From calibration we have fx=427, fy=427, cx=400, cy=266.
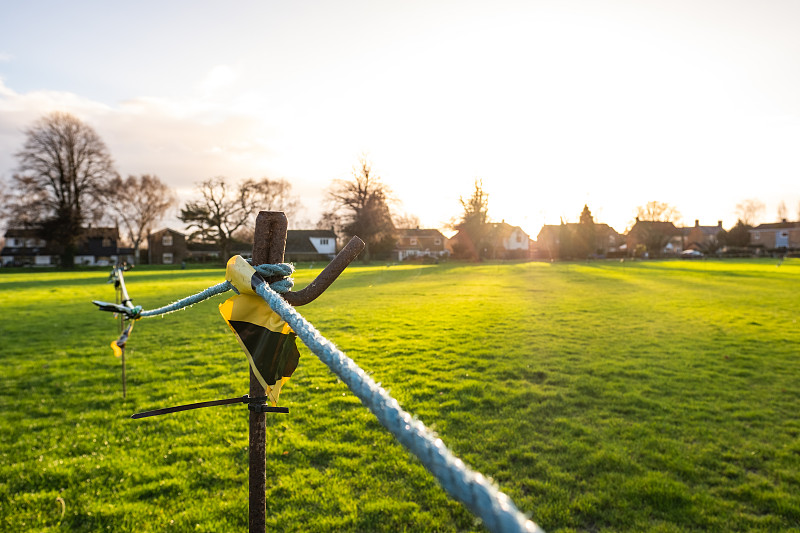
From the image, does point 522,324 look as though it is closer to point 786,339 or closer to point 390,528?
point 786,339

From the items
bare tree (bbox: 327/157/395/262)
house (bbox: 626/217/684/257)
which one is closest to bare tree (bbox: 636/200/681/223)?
house (bbox: 626/217/684/257)

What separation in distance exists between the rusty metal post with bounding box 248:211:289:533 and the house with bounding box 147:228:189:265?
8995 centimetres

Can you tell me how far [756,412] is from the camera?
5.91 metres

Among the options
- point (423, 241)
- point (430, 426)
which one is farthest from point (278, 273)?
point (423, 241)

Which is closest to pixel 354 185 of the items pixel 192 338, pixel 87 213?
pixel 87 213

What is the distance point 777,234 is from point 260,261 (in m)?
132

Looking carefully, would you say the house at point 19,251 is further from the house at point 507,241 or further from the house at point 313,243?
the house at point 507,241

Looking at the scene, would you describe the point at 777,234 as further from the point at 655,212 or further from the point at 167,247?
the point at 167,247

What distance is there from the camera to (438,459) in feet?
2.67

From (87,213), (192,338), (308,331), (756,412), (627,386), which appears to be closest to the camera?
(308,331)

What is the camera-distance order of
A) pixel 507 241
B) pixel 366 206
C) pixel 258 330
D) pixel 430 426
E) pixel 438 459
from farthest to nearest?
pixel 507 241 → pixel 366 206 → pixel 430 426 → pixel 258 330 → pixel 438 459

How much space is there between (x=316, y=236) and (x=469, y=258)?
3395 centimetres

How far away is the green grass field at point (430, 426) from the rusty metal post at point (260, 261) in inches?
91.8

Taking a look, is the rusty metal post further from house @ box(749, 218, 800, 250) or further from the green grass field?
house @ box(749, 218, 800, 250)
